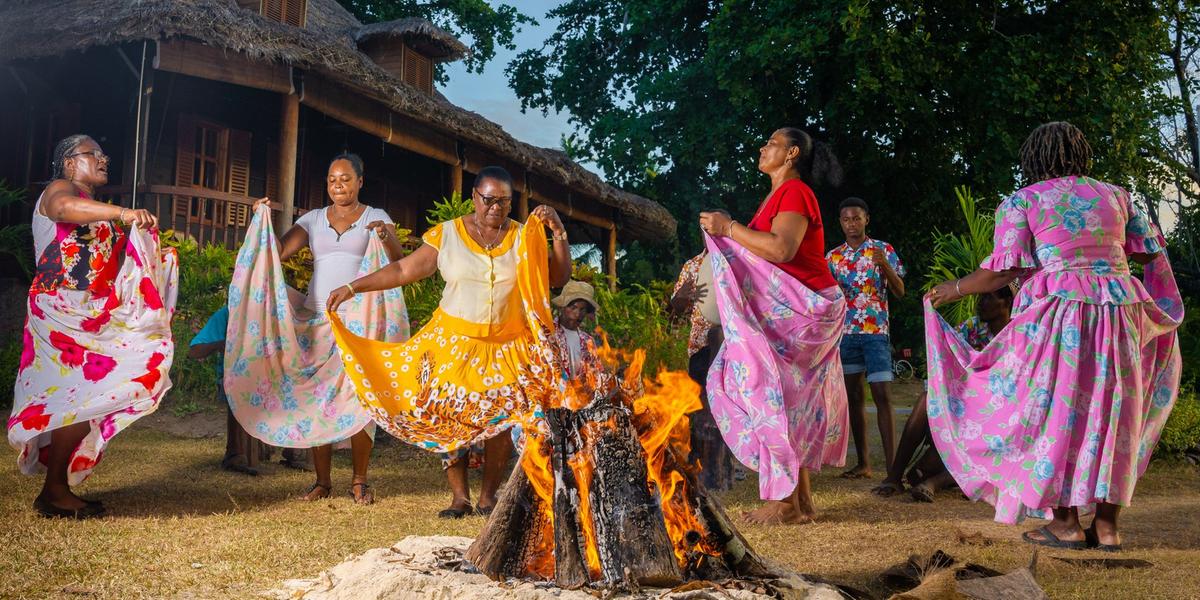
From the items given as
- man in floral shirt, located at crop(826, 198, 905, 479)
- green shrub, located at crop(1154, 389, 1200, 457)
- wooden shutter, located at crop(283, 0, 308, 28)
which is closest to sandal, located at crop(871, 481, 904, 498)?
man in floral shirt, located at crop(826, 198, 905, 479)

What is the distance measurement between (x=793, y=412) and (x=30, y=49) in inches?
398

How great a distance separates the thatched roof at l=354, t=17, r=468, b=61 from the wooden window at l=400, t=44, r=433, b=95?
0.22m

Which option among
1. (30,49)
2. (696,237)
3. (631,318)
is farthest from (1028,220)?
(696,237)

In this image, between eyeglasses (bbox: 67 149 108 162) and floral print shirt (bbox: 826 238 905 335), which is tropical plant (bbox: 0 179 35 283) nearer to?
eyeglasses (bbox: 67 149 108 162)

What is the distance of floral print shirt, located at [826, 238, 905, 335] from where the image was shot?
682cm

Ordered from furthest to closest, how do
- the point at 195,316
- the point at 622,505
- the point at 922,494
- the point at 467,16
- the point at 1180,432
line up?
the point at 467,16 → the point at 195,316 → the point at 1180,432 → the point at 922,494 → the point at 622,505

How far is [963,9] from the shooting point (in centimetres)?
1775

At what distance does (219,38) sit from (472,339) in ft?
21.6

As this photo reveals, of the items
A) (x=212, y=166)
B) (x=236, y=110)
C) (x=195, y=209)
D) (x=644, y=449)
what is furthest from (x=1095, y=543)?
(x=236, y=110)

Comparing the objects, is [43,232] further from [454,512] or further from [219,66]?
[219,66]

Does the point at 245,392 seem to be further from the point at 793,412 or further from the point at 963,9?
the point at 963,9

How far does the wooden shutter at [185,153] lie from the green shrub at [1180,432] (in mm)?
11449

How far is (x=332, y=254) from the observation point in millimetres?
5598

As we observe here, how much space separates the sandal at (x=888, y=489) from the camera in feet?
19.4
